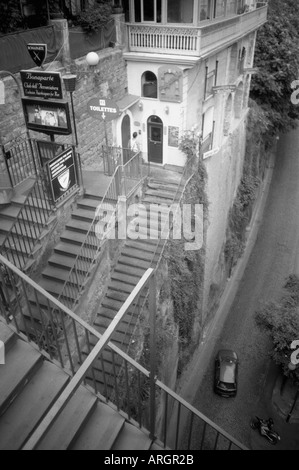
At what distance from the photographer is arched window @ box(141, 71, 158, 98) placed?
50.6 feet

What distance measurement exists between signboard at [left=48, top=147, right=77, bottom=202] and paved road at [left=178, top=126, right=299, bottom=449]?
1133 centimetres

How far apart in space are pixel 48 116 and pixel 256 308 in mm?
15595

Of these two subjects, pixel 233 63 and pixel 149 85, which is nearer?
pixel 149 85

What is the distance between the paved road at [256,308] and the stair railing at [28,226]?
10.8 meters

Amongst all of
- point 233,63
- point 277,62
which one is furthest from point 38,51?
point 277,62

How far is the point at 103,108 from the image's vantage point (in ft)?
34.9

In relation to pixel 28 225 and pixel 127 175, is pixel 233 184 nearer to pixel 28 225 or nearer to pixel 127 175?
pixel 127 175

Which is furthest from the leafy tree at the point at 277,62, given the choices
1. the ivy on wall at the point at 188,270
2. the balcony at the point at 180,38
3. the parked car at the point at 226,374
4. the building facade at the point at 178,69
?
the parked car at the point at 226,374

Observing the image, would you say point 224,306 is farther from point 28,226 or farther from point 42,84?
point 42,84

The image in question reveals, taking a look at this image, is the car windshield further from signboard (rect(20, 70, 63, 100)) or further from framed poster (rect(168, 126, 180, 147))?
signboard (rect(20, 70, 63, 100))

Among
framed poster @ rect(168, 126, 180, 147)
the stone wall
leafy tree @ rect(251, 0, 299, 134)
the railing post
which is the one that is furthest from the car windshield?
leafy tree @ rect(251, 0, 299, 134)

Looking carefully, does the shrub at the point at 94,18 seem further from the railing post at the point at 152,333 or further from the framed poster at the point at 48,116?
the railing post at the point at 152,333

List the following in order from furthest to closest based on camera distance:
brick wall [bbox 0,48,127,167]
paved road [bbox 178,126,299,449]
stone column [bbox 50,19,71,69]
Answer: paved road [bbox 178,126,299,449]
stone column [bbox 50,19,71,69]
brick wall [bbox 0,48,127,167]
